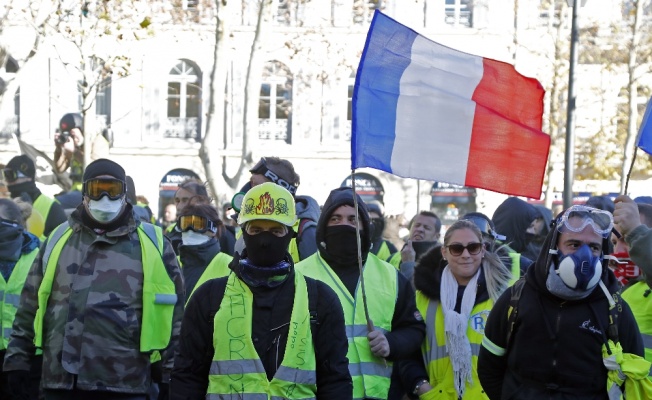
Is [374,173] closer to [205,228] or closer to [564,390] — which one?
[205,228]

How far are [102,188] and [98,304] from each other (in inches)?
25.3

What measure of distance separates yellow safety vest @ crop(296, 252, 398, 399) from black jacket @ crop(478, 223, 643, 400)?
0.93 m

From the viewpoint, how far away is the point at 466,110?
7.26 m

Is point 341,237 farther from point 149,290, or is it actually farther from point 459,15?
point 459,15

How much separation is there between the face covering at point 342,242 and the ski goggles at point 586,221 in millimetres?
1326

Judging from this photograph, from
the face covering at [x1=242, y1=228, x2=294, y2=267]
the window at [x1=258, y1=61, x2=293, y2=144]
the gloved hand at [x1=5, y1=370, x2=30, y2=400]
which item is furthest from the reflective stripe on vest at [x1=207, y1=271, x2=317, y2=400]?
the window at [x1=258, y1=61, x2=293, y2=144]

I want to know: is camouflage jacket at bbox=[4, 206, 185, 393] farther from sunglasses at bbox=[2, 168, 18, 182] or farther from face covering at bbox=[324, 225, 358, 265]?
sunglasses at bbox=[2, 168, 18, 182]

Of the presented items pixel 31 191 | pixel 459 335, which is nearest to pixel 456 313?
pixel 459 335

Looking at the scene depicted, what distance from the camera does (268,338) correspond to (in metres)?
4.96

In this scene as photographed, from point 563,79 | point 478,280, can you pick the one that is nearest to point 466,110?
point 478,280

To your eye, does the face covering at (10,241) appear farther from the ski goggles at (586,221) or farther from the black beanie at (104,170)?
the ski goggles at (586,221)

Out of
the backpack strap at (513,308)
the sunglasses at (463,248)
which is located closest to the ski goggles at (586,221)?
the backpack strap at (513,308)

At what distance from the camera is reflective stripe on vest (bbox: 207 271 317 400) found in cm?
490

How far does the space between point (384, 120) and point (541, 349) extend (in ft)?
6.73
